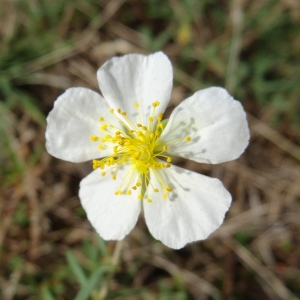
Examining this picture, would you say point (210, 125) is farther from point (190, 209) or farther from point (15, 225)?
point (15, 225)

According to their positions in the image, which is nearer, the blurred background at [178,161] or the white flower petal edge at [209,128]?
the white flower petal edge at [209,128]

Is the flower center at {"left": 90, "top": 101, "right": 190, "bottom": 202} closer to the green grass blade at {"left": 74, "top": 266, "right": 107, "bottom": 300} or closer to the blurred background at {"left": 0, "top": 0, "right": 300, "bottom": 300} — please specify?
the green grass blade at {"left": 74, "top": 266, "right": 107, "bottom": 300}

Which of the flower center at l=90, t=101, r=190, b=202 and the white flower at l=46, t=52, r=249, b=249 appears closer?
the white flower at l=46, t=52, r=249, b=249

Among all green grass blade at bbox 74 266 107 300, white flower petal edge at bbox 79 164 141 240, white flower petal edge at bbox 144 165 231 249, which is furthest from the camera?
green grass blade at bbox 74 266 107 300

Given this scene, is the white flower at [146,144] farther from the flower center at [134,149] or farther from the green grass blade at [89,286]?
the green grass blade at [89,286]

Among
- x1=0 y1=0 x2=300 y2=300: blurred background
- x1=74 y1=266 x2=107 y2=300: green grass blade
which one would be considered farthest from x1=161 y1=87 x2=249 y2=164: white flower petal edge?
x1=0 y1=0 x2=300 y2=300: blurred background

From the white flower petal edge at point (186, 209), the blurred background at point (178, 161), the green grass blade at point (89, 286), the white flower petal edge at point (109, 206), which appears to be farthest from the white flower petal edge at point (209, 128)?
the blurred background at point (178, 161)

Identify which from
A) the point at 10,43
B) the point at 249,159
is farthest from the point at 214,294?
the point at 10,43
